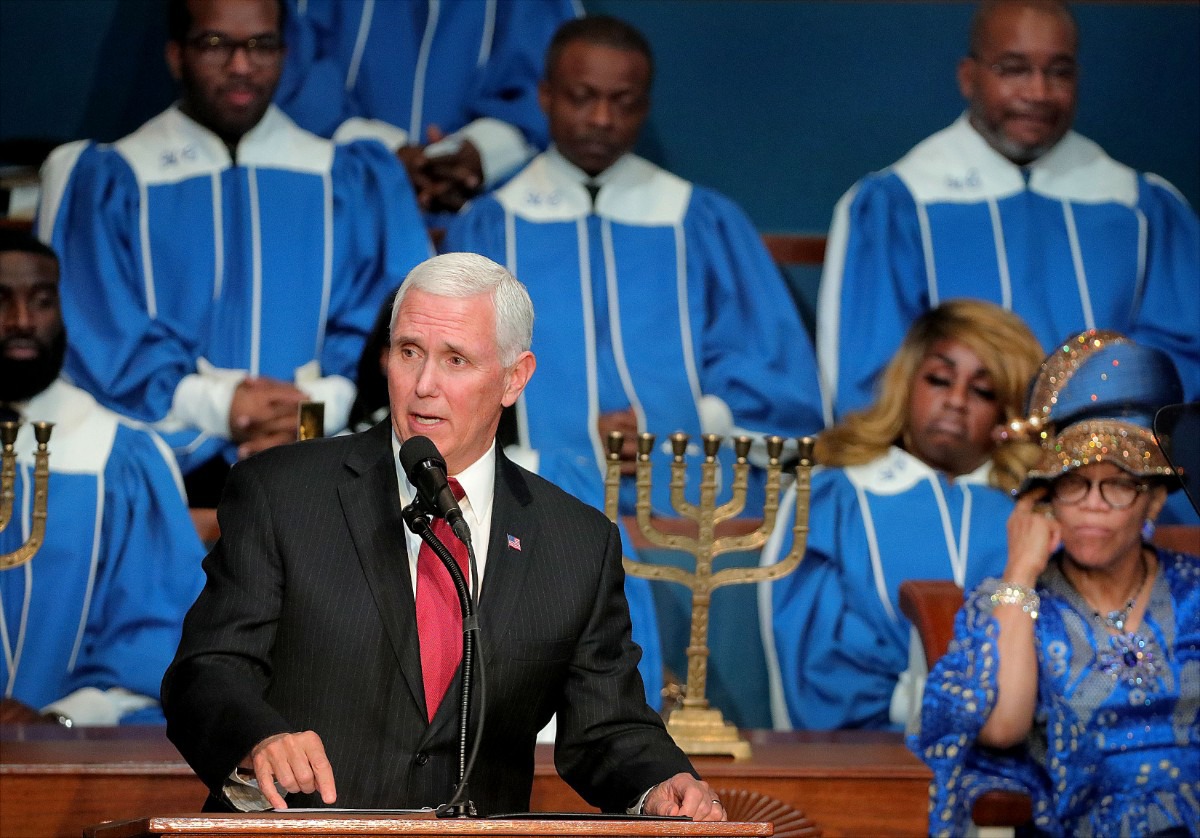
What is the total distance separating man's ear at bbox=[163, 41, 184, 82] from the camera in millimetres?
5617

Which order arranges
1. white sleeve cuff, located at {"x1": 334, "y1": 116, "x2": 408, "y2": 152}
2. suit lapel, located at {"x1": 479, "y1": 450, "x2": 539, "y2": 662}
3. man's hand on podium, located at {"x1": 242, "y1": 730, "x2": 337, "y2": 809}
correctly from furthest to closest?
1. white sleeve cuff, located at {"x1": 334, "y1": 116, "x2": 408, "y2": 152}
2. suit lapel, located at {"x1": 479, "y1": 450, "x2": 539, "y2": 662}
3. man's hand on podium, located at {"x1": 242, "y1": 730, "x2": 337, "y2": 809}

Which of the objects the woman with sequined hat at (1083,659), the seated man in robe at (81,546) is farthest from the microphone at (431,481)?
the seated man in robe at (81,546)

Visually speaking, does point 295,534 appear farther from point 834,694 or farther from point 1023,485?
point 834,694

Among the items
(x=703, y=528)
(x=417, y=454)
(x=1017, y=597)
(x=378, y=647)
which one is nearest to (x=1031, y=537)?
(x=1017, y=597)

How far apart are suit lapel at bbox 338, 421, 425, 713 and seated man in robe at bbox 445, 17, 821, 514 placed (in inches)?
111

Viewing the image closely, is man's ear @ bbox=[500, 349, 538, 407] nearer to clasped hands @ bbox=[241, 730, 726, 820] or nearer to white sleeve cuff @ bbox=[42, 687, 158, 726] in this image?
clasped hands @ bbox=[241, 730, 726, 820]

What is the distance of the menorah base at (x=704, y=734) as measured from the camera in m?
4.16

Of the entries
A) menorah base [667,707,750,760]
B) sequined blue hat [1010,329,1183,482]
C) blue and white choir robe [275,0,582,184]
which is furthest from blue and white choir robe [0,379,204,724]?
sequined blue hat [1010,329,1183,482]

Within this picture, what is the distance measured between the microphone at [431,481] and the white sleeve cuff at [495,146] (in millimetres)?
3555

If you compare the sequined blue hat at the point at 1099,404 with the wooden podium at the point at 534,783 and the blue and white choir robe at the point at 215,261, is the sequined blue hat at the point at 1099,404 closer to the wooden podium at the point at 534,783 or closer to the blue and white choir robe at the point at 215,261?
the wooden podium at the point at 534,783

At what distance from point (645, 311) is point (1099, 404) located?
5.52 feet

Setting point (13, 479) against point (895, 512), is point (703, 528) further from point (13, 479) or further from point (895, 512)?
point (13, 479)

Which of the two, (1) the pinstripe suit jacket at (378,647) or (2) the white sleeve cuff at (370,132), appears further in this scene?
(2) the white sleeve cuff at (370,132)

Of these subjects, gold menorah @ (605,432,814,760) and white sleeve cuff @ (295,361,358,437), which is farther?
white sleeve cuff @ (295,361,358,437)
